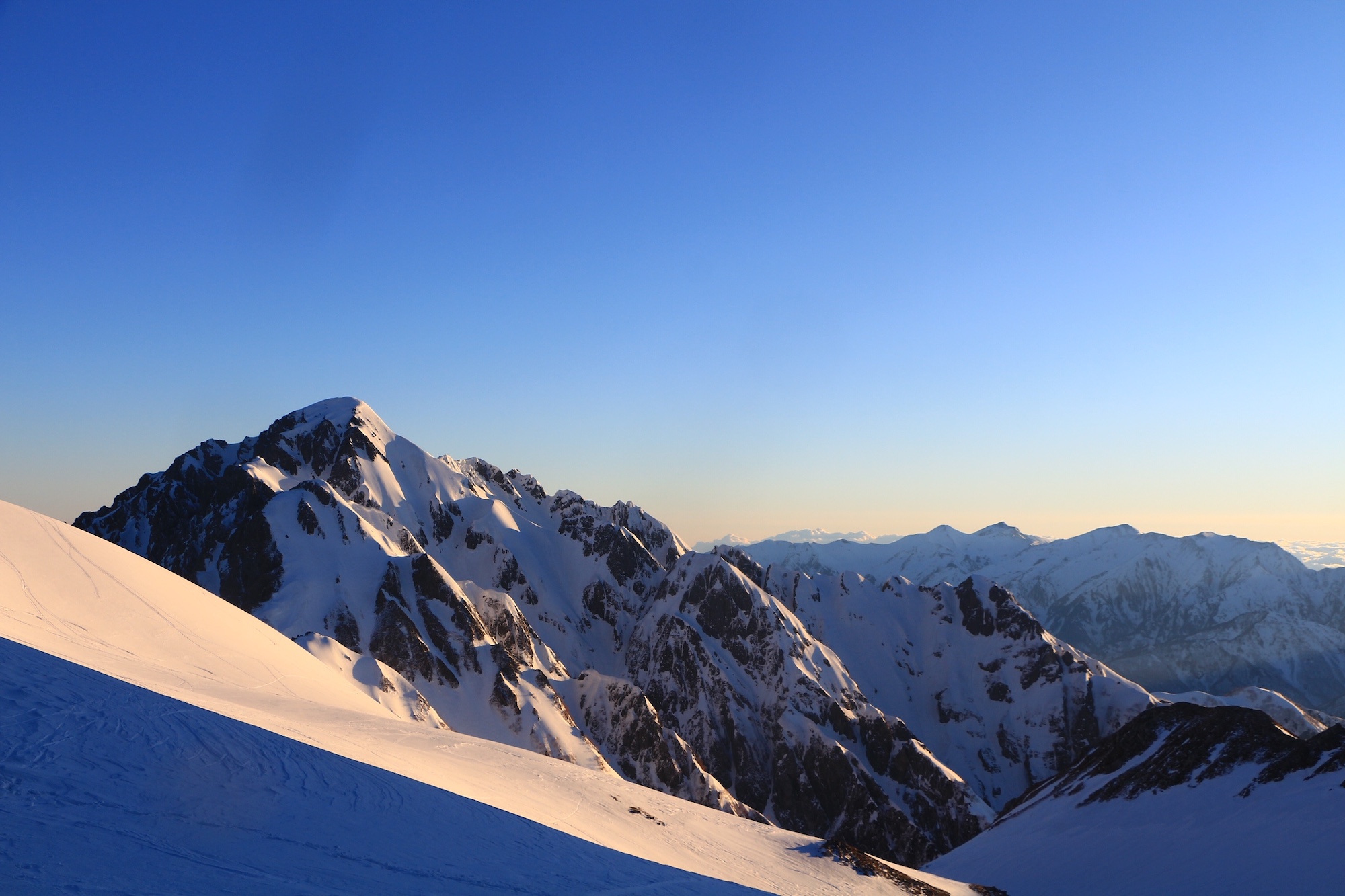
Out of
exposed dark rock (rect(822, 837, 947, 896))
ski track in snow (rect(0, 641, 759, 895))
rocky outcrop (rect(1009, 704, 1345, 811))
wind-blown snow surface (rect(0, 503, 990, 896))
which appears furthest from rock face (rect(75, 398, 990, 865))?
ski track in snow (rect(0, 641, 759, 895))

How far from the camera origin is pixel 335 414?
188 meters

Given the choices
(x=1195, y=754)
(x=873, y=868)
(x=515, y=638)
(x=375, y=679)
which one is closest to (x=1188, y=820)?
(x=1195, y=754)

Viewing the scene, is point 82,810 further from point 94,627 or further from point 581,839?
point 94,627

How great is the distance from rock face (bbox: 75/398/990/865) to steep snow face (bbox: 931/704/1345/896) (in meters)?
72.4

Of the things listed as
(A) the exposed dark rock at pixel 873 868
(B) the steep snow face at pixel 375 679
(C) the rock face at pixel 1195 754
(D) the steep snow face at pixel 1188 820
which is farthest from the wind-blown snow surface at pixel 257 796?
(B) the steep snow face at pixel 375 679

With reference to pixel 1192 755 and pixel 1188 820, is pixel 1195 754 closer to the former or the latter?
pixel 1192 755

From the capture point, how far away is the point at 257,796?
742 inches

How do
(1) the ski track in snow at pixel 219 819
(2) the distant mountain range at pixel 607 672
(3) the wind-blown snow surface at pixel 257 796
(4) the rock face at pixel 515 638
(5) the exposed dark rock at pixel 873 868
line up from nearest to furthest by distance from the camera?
(1) the ski track in snow at pixel 219 819 → (3) the wind-blown snow surface at pixel 257 796 → (5) the exposed dark rock at pixel 873 868 → (2) the distant mountain range at pixel 607 672 → (4) the rock face at pixel 515 638

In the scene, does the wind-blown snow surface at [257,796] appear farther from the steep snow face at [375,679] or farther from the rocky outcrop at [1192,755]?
the steep snow face at [375,679]

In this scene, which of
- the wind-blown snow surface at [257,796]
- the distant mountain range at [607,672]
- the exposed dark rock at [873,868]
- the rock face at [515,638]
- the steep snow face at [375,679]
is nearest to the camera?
the wind-blown snow surface at [257,796]

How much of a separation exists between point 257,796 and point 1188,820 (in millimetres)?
46049

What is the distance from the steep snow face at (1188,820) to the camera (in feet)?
108

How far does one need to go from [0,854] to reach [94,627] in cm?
2648

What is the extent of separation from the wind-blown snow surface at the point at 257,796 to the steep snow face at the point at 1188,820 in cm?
896
